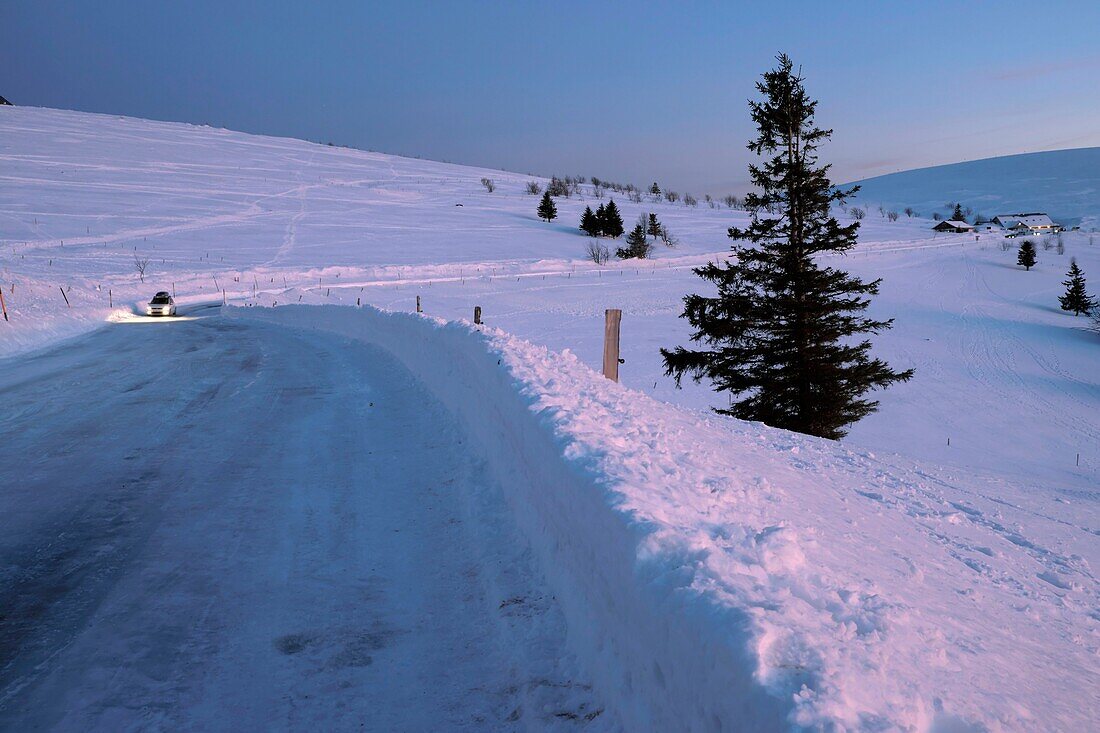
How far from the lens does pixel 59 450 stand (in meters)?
7.64

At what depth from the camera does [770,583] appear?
10.2ft

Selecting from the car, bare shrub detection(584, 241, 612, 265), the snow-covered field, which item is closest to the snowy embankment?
the snow-covered field

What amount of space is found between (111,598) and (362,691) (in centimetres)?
210

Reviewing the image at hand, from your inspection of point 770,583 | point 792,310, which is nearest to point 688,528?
point 770,583

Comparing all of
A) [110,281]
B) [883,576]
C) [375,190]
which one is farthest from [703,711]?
[375,190]

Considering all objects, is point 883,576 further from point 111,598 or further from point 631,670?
point 111,598

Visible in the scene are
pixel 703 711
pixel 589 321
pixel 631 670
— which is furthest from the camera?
pixel 589 321

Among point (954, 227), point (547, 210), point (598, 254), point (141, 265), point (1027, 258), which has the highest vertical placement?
point (547, 210)

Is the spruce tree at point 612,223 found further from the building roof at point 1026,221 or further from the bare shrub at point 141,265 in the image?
the building roof at point 1026,221

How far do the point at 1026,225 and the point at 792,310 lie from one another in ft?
438

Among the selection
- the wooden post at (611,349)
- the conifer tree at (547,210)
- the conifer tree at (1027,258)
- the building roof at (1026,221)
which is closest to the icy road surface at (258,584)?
the wooden post at (611,349)

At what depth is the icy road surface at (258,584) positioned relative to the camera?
11.4 ft

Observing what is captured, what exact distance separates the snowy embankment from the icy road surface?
1.68 feet

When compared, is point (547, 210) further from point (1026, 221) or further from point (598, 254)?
A: point (1026, 221)
